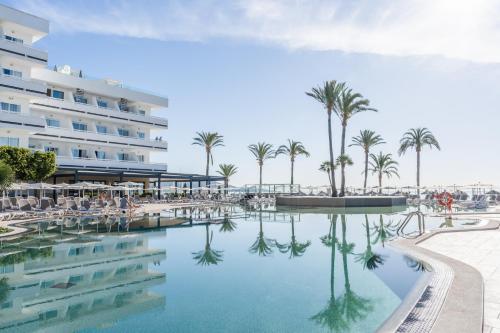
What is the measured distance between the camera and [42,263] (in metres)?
10.0

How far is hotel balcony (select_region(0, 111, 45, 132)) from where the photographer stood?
32.2 meters

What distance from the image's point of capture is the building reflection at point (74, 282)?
6016mm

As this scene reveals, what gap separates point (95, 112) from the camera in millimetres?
42531

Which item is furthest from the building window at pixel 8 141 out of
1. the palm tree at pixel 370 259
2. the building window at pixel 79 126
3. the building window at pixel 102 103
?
the palm tree at pixel 370 259

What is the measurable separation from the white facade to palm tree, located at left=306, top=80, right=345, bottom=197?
65.0 feet

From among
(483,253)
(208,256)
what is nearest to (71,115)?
(208,256)

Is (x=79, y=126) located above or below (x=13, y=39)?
below

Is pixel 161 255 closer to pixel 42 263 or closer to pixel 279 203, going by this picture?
pixel 42 263

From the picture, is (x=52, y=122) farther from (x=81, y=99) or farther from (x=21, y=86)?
(x=21, y=86)

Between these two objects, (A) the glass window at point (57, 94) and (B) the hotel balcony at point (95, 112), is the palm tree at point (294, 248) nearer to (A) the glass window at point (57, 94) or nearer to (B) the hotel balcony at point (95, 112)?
(B) the hotel balcony at point (95, 112)

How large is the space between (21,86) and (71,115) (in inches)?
302

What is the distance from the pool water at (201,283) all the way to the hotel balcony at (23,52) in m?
25.2

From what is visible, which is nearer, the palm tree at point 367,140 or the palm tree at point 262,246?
the palm tree at point 262,246

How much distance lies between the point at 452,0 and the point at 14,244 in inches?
625
